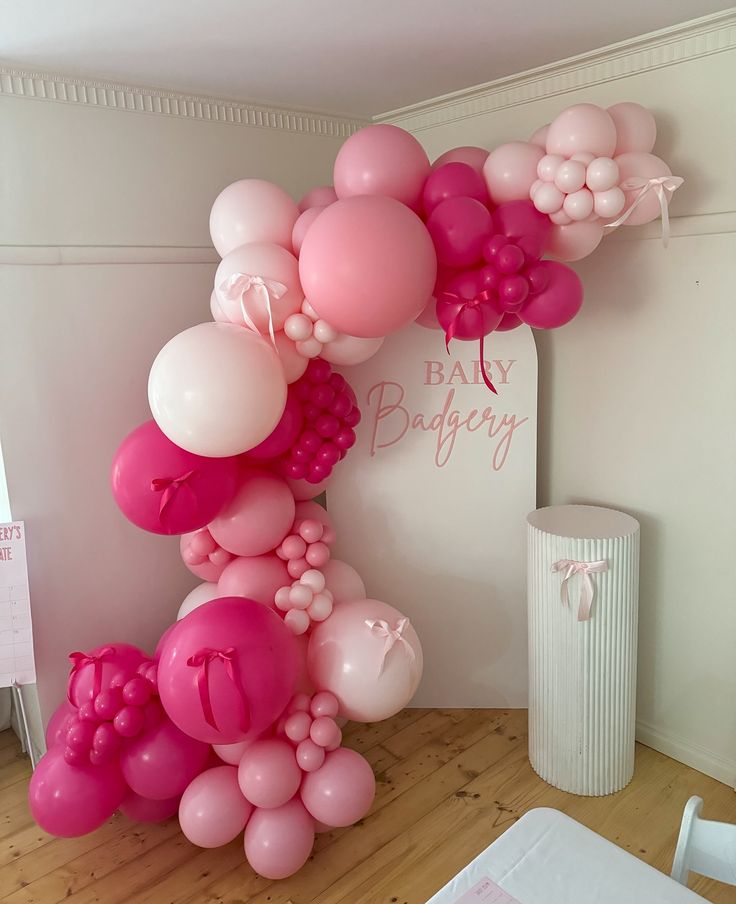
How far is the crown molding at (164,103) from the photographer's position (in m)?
1.94

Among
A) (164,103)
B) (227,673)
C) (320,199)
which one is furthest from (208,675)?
(164,103)

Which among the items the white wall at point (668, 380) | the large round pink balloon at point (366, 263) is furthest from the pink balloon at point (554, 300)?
the white wall at point (668, 380)

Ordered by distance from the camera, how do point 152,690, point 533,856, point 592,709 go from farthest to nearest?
point 592,709 < point 152,690 < point 533,856

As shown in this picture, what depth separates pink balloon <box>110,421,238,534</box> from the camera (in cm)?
175

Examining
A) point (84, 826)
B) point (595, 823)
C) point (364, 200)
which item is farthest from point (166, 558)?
point (595, 823)

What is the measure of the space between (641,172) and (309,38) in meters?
0.83

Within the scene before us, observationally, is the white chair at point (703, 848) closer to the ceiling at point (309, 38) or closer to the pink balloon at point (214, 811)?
the pink balloon at point (214, 811)

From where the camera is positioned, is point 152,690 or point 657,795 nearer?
point 152,690

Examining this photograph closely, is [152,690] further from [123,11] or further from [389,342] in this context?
[123,11]

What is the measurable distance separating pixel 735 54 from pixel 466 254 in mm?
814

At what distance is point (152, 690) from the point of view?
191cm

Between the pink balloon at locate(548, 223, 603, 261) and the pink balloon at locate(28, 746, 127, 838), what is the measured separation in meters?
1.65

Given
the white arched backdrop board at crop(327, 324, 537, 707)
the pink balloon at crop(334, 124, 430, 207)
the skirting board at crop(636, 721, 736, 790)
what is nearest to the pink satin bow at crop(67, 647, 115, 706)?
the white arched backdrop board at crop(327, 324, 537, 707)

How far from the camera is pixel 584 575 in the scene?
203cm
